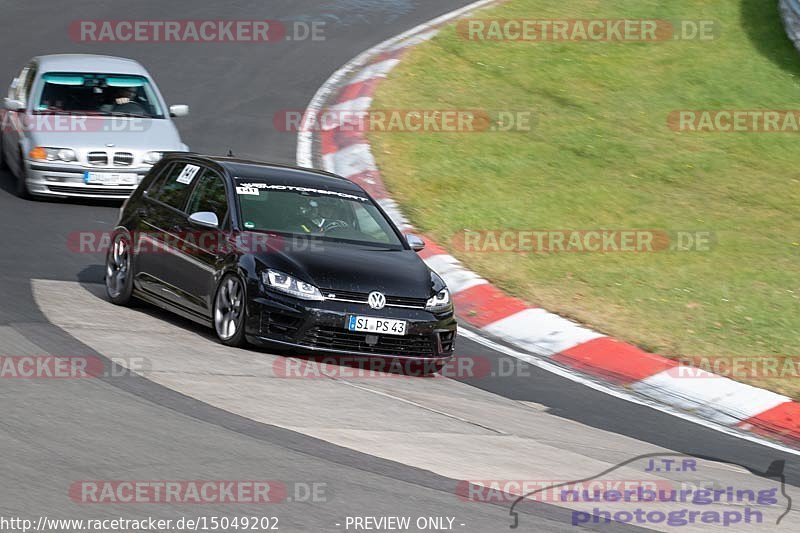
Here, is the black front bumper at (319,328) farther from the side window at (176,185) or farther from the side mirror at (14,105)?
the side mirror at (14,105)

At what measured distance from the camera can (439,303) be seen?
1022 centimetres

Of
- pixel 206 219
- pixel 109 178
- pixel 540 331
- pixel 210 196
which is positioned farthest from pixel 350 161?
pixel 206 219

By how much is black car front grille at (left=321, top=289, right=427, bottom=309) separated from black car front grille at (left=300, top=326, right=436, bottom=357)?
0.24 metres

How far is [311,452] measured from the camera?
289 inches

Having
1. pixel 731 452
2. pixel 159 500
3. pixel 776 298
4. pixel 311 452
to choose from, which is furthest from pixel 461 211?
pixel 159 500

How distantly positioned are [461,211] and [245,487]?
880 cm

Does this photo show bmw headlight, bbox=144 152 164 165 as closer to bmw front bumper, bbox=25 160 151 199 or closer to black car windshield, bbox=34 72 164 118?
bmw front bumper, bbox=25 160 151 199

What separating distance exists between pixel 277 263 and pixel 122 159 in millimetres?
5938

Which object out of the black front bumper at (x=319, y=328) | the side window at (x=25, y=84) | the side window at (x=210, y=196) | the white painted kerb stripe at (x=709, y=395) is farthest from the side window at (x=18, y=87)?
the white painted kerb stripe at (x=709, y=395)

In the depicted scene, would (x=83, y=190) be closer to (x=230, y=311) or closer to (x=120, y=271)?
(x=120, y=271)

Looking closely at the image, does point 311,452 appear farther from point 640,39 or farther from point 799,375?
point 640,39

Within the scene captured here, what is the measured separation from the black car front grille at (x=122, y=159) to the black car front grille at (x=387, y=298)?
20.5 ft

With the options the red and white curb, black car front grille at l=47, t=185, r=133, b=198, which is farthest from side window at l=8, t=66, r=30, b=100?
the red and white curb

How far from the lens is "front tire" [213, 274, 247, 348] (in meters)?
9.87
